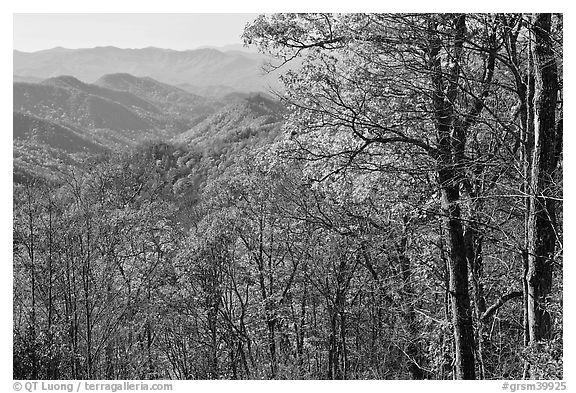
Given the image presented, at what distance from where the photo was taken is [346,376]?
834 centimetres

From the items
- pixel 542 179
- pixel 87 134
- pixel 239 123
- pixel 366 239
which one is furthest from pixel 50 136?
pixel 542 179

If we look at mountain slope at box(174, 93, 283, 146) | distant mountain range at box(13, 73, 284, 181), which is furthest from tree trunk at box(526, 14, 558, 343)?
mountain slope at box(174, 93, 283, 146)

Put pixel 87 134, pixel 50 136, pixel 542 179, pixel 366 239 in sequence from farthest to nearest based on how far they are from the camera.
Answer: pixel 87 134 < pixel 50 136 < pixel 366 239 < pixel 542 179

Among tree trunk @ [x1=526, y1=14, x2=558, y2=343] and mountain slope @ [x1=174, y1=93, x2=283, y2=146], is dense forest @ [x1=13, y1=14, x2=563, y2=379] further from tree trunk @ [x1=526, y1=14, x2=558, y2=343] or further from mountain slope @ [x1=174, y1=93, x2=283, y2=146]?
mountain slope @ [x1=174, y1=93, x2=283, y2=146]

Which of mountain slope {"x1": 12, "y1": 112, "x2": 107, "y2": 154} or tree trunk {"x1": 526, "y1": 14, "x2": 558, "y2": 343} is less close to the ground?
mountain slope {"x1": 12, "y1": 112, "x2": 107, "y2": 154}

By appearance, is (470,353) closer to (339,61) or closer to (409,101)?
(409,101)

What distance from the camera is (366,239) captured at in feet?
27.1

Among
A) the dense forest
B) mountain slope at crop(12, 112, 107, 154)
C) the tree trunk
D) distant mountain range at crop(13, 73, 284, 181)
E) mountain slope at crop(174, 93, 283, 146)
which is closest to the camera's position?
the tree trunk

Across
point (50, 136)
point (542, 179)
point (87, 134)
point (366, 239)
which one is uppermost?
point (87, 134)

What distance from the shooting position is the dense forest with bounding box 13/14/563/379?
5.41m

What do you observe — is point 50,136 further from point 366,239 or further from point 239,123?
point 366,239

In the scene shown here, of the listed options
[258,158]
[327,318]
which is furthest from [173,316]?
[258,158]

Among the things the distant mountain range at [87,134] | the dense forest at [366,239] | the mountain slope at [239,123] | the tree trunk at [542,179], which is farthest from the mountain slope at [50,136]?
the tree trunk at [542,179]

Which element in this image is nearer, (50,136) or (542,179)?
(542,179)
